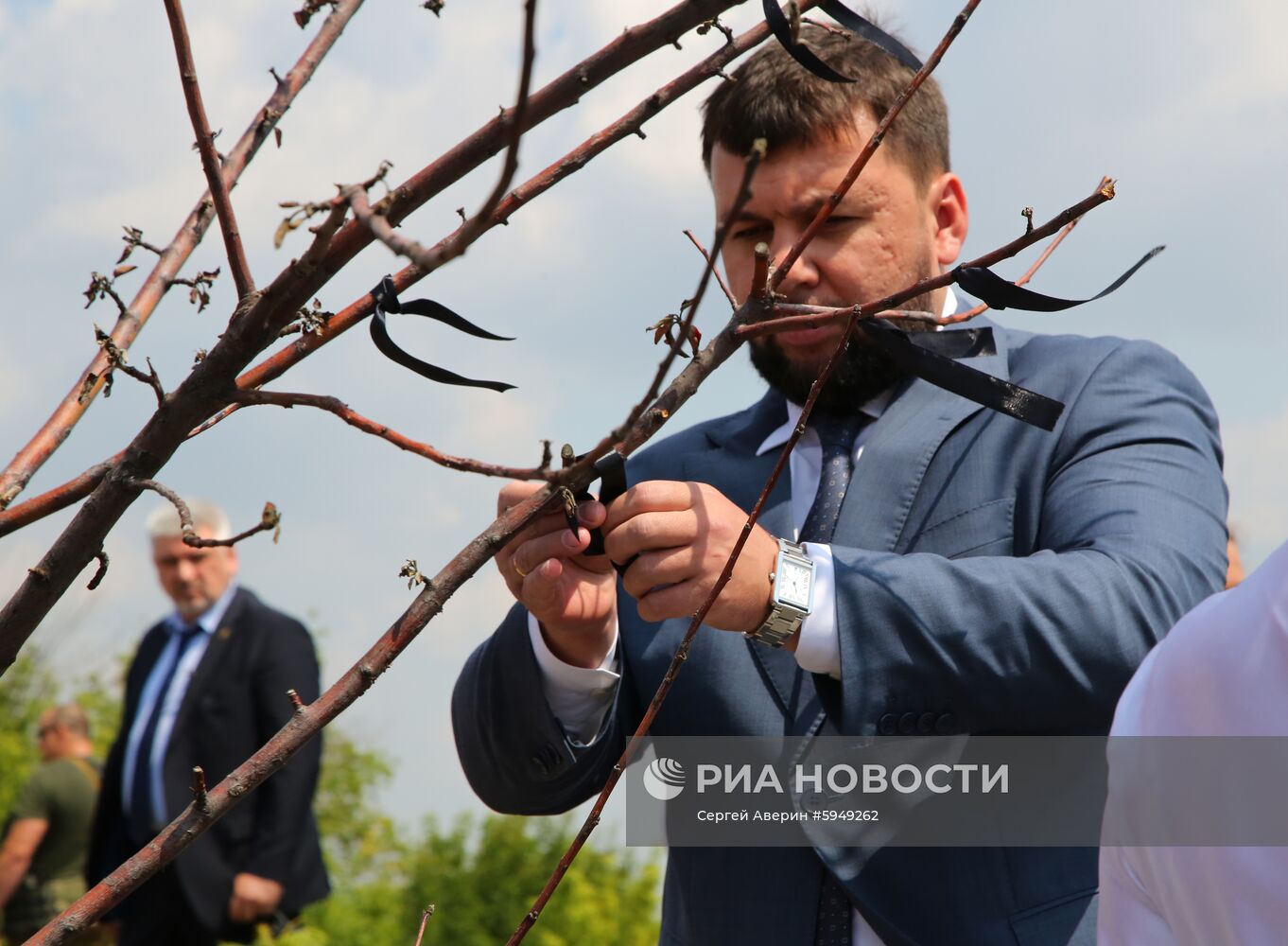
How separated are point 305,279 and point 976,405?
61.0 inches

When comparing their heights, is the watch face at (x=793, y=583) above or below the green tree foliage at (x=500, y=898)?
below

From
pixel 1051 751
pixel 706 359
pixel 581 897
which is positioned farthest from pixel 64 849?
pixel 706 359

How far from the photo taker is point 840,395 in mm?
2502

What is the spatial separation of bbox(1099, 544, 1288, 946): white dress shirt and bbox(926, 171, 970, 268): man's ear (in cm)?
170

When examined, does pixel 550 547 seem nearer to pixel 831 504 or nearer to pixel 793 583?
pixel 793 583

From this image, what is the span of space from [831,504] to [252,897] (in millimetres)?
3319

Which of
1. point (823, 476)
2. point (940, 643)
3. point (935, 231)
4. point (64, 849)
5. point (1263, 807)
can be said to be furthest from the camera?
point (64, 849)

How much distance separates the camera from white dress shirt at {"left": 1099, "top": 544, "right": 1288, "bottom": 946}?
0.91 m

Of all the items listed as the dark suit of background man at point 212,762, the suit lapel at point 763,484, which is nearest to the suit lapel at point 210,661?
the dark suit of background man at point 212,762

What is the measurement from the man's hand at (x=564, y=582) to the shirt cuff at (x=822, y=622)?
11.4 inches

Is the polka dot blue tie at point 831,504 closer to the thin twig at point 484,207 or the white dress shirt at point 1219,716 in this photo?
the white dress shirt at point 1219,716

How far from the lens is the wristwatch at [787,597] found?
1937mm

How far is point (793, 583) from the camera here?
77.2 inches

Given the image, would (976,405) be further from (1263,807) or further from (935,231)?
(1263,807)
